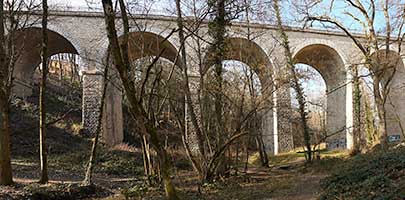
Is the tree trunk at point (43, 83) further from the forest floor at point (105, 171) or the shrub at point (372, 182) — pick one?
the shrub at point (372, 182)

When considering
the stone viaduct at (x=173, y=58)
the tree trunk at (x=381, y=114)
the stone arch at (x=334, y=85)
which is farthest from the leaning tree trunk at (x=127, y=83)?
the stone arch at (x=334, y=85)

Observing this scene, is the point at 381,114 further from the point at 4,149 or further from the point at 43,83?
the point at 4,149

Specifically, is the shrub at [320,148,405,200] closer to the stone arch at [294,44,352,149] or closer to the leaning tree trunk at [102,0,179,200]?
the leaning tree trunk at [102,0,179,200]

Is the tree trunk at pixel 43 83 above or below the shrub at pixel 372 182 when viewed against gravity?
above

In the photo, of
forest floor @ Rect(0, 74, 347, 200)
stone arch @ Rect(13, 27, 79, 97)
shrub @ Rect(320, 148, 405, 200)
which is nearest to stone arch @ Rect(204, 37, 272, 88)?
forest floor @ Rect(0, 74, 347, 200)

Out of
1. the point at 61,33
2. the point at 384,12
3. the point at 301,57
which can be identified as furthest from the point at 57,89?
the point at 384,12

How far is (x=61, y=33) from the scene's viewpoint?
2284 cm

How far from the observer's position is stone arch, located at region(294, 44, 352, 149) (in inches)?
1095

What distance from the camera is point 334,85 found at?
1193 inches

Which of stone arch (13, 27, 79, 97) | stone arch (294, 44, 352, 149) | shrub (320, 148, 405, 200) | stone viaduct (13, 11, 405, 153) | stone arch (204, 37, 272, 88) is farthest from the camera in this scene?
stone arch (294, 44, 352, 149)

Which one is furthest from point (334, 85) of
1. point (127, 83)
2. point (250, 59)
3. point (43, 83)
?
point (127, 83)

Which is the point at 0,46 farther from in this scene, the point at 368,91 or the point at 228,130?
the point at 368,91

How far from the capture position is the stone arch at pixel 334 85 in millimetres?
27812

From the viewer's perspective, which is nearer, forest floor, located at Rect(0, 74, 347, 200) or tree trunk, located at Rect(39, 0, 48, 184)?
forest floor, located at Rect(0, 74, 347, 200)
